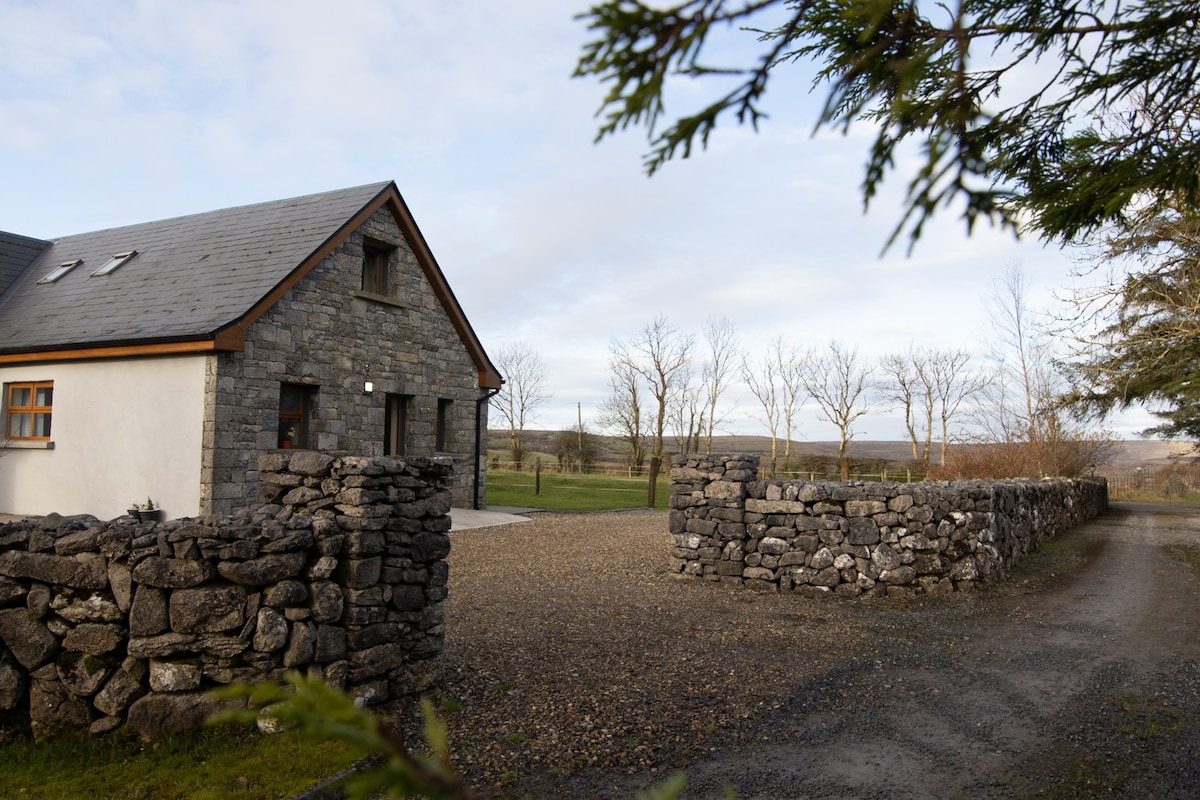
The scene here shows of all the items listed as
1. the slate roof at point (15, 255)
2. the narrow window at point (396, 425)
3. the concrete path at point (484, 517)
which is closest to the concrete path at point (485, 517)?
the concrete path at point (484, 517)

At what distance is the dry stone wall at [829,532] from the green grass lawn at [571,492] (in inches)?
353

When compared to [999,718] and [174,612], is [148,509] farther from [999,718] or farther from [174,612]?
[999,718]

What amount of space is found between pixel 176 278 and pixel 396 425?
189 inches

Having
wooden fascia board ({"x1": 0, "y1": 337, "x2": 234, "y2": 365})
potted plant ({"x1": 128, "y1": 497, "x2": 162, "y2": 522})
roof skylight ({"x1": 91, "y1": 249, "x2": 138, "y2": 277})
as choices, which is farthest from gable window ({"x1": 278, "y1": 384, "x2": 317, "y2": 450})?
roof skylight ({"x1": 91, "y1": 249, "x2": 138, "y2": 277})

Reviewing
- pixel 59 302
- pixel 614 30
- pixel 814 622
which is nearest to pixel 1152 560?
pixel 814 622

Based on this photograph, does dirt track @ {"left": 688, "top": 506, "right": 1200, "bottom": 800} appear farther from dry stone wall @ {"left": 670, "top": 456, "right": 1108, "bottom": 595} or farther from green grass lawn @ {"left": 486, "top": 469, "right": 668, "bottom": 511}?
green grass lawn @ {"left": 486, "top": 469, "right": 668, "bottom": 511}

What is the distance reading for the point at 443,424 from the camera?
1702 cm

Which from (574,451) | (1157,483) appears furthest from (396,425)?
(1157,483)

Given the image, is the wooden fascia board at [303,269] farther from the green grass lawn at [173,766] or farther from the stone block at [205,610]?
the green grass lawn at [173,766]

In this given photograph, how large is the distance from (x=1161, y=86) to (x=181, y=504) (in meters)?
12.6

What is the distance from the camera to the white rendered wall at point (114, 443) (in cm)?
1190

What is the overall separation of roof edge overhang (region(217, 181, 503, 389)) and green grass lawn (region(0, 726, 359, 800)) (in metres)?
8.14

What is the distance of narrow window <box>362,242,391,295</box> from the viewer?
15.3 metres

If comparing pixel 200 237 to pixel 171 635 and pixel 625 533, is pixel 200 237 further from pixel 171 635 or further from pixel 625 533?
pixel 171 635
